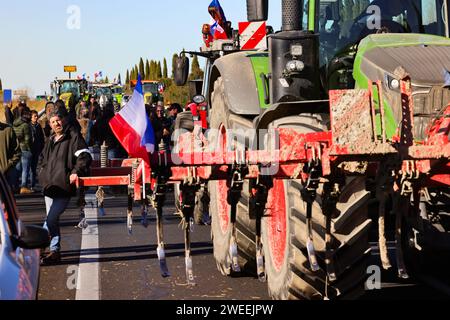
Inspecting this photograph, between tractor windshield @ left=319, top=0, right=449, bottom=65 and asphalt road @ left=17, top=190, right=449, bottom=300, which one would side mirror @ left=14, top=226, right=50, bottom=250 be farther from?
tractor windshield @ left=319, top=0, right=449, bottom=65

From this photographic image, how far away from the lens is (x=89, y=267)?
1125 centimetres

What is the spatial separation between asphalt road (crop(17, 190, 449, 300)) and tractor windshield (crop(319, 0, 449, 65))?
2262 mm

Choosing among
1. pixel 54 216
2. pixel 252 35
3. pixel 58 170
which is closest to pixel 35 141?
pixel 252 35

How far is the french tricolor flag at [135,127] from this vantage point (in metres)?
6.75

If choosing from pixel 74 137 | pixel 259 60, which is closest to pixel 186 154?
pixel 259 60

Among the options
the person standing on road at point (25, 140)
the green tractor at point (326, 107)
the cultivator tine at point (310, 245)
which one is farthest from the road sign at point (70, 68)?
the cultivator tine at point (310, 245)

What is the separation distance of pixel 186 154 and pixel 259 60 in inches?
125

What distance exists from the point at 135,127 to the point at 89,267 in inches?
189

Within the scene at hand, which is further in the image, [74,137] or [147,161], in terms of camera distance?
[74,137]

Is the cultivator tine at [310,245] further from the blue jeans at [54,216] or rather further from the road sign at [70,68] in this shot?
the road sign at [70,68]

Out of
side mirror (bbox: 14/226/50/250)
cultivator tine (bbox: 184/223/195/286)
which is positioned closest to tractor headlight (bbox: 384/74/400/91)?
cultivator tine (bbox: 184/223/195/286)

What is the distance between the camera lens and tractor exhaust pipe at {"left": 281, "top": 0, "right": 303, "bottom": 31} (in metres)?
8.20

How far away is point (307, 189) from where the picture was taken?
6957mm
